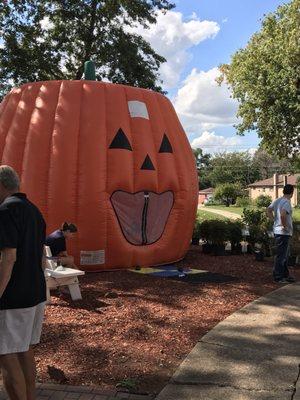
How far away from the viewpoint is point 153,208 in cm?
991

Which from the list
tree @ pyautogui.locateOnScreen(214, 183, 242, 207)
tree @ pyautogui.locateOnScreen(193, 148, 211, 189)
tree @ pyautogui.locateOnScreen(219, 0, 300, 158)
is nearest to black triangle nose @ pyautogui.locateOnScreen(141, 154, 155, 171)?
tree @ pyautogui.locateOnScreen(219, 0, 300, 158)

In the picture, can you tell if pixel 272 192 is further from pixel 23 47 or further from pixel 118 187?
pixel 118 187

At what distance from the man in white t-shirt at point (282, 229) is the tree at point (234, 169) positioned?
97.6 meters

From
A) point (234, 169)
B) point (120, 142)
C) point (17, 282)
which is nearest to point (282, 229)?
point (120, 142)

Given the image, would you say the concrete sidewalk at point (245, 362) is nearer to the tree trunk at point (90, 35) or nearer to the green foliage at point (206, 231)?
the green foliage at point (206, 231)

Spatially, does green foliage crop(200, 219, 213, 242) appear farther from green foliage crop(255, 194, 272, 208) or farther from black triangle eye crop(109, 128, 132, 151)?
green foliage crop(255, 194, 272, 208)

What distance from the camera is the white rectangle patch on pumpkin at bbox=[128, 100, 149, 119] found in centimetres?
995

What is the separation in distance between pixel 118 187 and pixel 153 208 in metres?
0.95

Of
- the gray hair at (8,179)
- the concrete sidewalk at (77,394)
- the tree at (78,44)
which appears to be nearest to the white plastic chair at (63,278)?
A: the concrete sidewalk at (77,394)

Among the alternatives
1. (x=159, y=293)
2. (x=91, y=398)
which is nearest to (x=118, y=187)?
(x=159, y=293)

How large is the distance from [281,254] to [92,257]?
134 inches

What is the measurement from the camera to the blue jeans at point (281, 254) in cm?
856

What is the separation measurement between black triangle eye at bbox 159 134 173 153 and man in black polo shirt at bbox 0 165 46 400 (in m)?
6.70

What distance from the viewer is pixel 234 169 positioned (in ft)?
366
